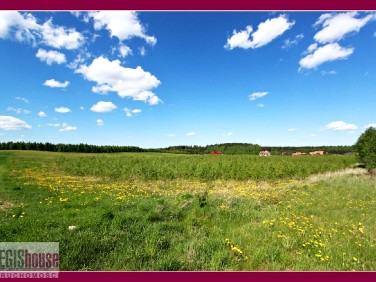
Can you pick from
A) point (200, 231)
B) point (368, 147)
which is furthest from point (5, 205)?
point (368, 147)

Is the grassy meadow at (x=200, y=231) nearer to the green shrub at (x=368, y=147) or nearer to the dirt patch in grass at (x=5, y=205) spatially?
the dirt patch in grass at (x=5, y=205)

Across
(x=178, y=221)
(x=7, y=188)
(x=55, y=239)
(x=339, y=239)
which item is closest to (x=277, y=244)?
(x=339, y=239)

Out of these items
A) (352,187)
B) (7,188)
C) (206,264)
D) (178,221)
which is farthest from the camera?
(352,187)

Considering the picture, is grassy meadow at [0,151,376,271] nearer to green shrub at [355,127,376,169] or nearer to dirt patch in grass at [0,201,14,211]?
dirt patch in grass at [0,201,14,211]

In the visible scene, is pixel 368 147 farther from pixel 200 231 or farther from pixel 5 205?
pixel 5 205

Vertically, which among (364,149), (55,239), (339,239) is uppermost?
(364,149)

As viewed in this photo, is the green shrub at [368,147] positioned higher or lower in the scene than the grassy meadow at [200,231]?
higher

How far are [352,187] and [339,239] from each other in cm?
1020

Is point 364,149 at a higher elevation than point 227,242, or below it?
higher

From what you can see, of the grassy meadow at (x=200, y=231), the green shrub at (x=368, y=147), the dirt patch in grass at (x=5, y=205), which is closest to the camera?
the grassy meadow at (x=200, y=231)

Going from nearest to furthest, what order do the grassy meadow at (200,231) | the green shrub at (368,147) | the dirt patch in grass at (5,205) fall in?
the grassy meadow at (200,231) → the dirt patch in grass at (5,205) → the green shrub at (368,147)

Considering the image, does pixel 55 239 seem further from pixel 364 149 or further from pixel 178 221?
pixel 364 149

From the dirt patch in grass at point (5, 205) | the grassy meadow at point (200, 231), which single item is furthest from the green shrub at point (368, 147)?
the dirt patch in grass at point (5, 205)

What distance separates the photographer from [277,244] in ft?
21.1
